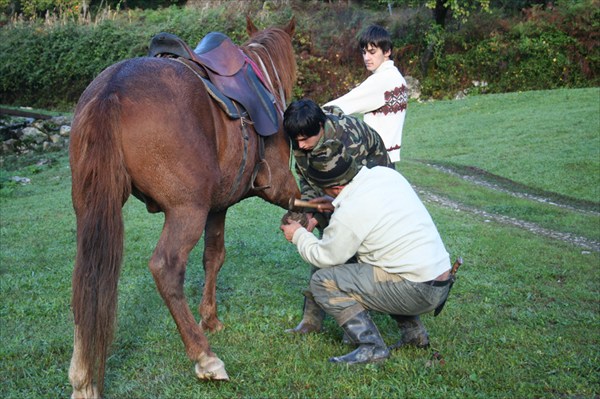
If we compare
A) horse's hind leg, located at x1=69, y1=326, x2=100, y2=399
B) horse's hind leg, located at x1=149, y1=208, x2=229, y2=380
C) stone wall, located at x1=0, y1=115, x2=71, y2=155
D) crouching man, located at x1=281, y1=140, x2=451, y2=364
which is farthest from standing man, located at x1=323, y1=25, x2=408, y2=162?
stone wall, located at x1=0, y1=115, x2=71, y2=155

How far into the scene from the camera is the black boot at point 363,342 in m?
4.10

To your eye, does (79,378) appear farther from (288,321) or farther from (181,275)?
(288,321)

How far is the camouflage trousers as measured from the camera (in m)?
4.06

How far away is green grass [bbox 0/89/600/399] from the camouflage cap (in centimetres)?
109

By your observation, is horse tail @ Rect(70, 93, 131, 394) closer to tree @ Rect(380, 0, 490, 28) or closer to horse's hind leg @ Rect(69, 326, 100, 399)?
horse's hind leg @ Rect(69, 326, 100, 399)

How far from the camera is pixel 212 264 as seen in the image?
507 cm

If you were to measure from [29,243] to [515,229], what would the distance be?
6524mm

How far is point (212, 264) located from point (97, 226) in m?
1.69

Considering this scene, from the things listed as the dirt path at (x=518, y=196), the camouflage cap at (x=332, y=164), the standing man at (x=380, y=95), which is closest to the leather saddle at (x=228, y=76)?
the camouflage cap at (x=332, y=164)

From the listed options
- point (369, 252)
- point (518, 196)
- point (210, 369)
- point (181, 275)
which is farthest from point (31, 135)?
point (369, 252)

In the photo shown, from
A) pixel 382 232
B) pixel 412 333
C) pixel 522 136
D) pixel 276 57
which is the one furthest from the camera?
pixel 522 136

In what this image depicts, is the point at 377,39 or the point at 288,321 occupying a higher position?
the point at 377,39

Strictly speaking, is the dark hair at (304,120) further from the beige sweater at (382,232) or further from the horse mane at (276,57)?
the horse mane at (276,57)

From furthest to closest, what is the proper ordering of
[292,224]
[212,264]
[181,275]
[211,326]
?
[212,264] < [211,326] < [292,224] < [181,275]
